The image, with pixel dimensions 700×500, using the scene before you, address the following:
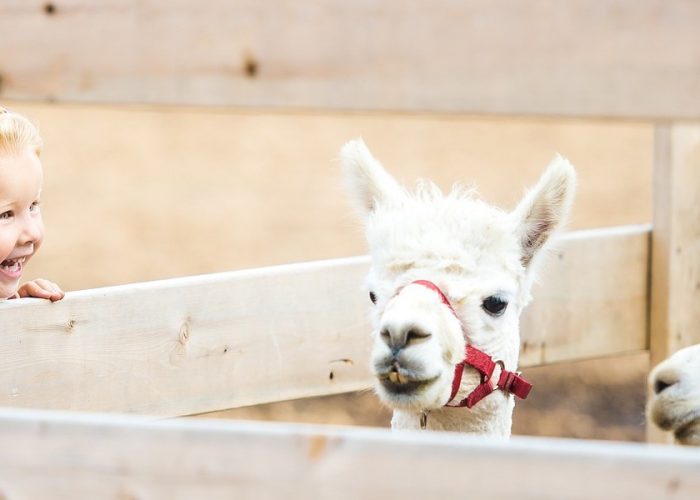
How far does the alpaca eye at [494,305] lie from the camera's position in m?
2.76

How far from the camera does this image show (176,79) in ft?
5.86

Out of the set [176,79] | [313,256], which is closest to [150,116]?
[313,256]

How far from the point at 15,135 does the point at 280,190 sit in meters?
7.75

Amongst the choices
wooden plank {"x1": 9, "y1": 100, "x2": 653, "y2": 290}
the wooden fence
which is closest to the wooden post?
the wooden fence

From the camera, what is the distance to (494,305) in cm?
277

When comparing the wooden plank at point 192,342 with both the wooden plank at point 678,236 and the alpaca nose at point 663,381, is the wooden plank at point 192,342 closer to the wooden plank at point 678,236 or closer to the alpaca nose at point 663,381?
the alpaca nose at point 663,381

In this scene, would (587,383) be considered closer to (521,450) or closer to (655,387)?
(655,387)

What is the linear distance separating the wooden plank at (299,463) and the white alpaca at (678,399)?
1.41 metres

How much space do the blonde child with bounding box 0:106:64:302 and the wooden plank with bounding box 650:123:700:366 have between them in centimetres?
213

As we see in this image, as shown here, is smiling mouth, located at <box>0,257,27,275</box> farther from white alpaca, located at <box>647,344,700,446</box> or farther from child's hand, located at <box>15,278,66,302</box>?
white alpaca, located at <box>647,344,700,446</box>

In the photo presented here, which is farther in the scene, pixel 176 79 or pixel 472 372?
pixel 472 372

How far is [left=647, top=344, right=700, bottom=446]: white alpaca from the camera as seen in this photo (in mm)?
2727

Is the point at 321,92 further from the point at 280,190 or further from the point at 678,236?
the point at 280,190

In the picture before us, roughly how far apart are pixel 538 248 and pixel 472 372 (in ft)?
1.58
